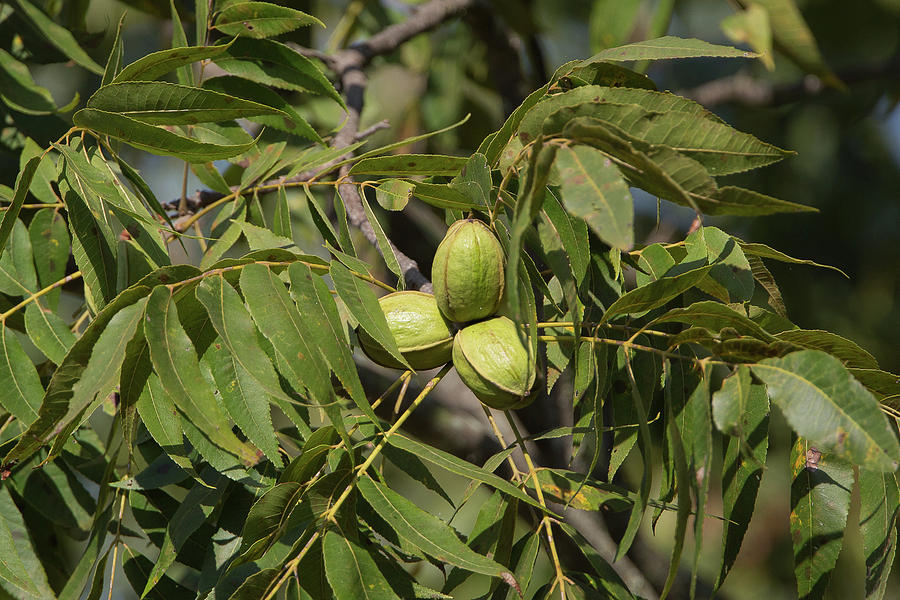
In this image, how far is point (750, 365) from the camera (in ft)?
3.59

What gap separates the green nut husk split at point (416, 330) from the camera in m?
1.47

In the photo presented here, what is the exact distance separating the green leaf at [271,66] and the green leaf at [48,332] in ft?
2.55

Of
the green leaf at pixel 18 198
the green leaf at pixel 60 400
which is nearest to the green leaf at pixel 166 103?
the green leaf at pixel 18 198

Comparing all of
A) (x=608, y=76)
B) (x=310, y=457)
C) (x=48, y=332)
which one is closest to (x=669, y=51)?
(x=608, y=76)

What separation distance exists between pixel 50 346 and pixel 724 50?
4.68 ft

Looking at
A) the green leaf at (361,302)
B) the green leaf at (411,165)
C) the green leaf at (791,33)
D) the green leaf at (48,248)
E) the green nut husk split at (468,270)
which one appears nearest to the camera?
the green leaf at (361,302)

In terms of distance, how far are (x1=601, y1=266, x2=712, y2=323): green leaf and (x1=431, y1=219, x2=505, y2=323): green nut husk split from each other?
25cm

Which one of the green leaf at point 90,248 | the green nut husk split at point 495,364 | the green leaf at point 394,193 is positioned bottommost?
the green nut husk split at point 495,364

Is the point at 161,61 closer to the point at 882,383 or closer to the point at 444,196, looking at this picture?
the point at 444,196

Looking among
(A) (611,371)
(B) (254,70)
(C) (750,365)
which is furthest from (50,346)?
(C) (750,365)

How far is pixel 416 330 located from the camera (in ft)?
4.83

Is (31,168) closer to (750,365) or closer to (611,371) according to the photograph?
(611,371)

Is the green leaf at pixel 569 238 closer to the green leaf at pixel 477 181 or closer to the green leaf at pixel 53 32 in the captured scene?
the green leaf at pixel 477 181

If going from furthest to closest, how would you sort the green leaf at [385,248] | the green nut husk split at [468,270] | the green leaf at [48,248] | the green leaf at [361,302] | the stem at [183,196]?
the stem at [183,196] < the green leaf at [48,248] < the green leaf at [385,248] < the green nut husk split at [468,270] < the green leaf at [361,302]
